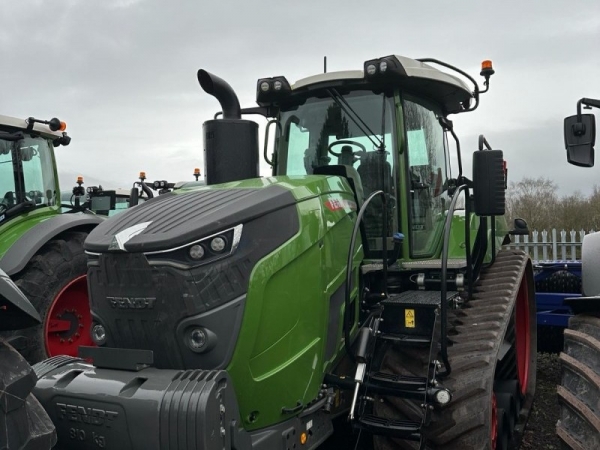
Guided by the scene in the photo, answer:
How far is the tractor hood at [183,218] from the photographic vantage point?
8.27 feet

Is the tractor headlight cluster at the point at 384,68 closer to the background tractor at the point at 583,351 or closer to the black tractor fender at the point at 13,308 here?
the background tractor at the point at 583,351

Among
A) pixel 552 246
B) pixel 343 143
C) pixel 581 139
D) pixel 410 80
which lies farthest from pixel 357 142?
pixel 552 246

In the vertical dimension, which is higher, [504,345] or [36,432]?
[36,432]

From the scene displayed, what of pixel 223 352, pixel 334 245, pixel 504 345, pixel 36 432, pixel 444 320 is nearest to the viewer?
pixel 36 432

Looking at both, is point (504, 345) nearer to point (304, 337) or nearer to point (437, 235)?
point (437, 235)

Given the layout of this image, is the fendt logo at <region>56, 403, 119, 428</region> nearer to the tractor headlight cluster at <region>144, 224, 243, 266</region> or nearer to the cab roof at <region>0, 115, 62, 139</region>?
the tractor headlight cluster at <region>144, 224, 243, 266</region>

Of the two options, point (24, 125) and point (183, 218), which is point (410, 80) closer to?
point (183, 218)

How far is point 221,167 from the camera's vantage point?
11.2ft

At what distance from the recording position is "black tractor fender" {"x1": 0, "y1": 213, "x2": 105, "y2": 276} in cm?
479

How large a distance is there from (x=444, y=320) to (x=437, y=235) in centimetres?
125

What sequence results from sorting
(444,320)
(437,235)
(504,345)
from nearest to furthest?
(444,320) → (504,345) → (437,235)

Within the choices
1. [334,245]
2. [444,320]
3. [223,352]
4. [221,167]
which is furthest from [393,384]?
[221,167]

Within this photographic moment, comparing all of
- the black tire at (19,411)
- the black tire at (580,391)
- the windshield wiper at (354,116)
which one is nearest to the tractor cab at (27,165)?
the windshield wiper at (354,116)

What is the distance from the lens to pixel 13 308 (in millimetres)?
2160
